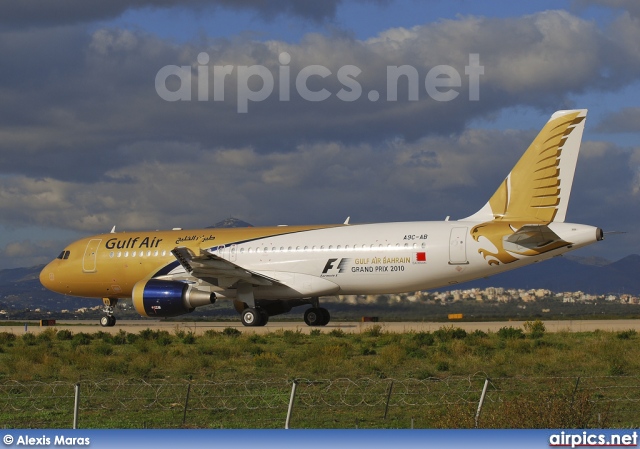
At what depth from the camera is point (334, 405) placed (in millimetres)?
17047

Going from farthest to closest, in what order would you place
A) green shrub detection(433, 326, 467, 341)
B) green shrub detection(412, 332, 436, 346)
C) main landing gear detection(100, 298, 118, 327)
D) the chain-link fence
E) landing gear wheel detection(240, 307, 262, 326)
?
main landing gear detection(100, 298, 118, 327) → landing gear wheel detection(240, 307, 262, 326) → green shrub detection(433, 326, 467, 341) → green shrub detection(412, 332, 436, 346) → the chain-link fence

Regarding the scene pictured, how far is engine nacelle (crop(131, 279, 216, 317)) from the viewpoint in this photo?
3575 cm

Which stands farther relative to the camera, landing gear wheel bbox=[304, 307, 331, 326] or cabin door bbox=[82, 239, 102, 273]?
cabin door bbox=[82, 239, 102, 273]

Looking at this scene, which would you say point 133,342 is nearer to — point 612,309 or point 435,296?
point 435,296

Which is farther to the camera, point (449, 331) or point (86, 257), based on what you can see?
point (86, 257)

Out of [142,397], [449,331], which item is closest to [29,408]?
[142,397]

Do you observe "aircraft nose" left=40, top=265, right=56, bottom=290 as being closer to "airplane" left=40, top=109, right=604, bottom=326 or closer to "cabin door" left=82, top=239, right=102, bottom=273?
"airplane" left=40, top=109, right=604, bottom=326

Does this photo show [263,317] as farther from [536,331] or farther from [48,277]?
[48,277]

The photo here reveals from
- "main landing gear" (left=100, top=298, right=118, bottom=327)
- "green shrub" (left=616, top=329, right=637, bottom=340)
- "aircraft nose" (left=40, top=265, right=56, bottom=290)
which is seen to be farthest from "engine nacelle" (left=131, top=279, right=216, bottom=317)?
"green shrub" (left=616, top=329, right=637, bottom=340)

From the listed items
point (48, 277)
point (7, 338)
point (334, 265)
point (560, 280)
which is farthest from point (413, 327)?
point (560, 280)

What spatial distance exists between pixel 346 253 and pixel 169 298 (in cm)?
701

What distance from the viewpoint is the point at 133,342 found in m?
31.5

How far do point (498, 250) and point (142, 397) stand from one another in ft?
55.8

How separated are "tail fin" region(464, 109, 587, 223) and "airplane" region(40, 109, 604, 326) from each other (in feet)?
0.12
